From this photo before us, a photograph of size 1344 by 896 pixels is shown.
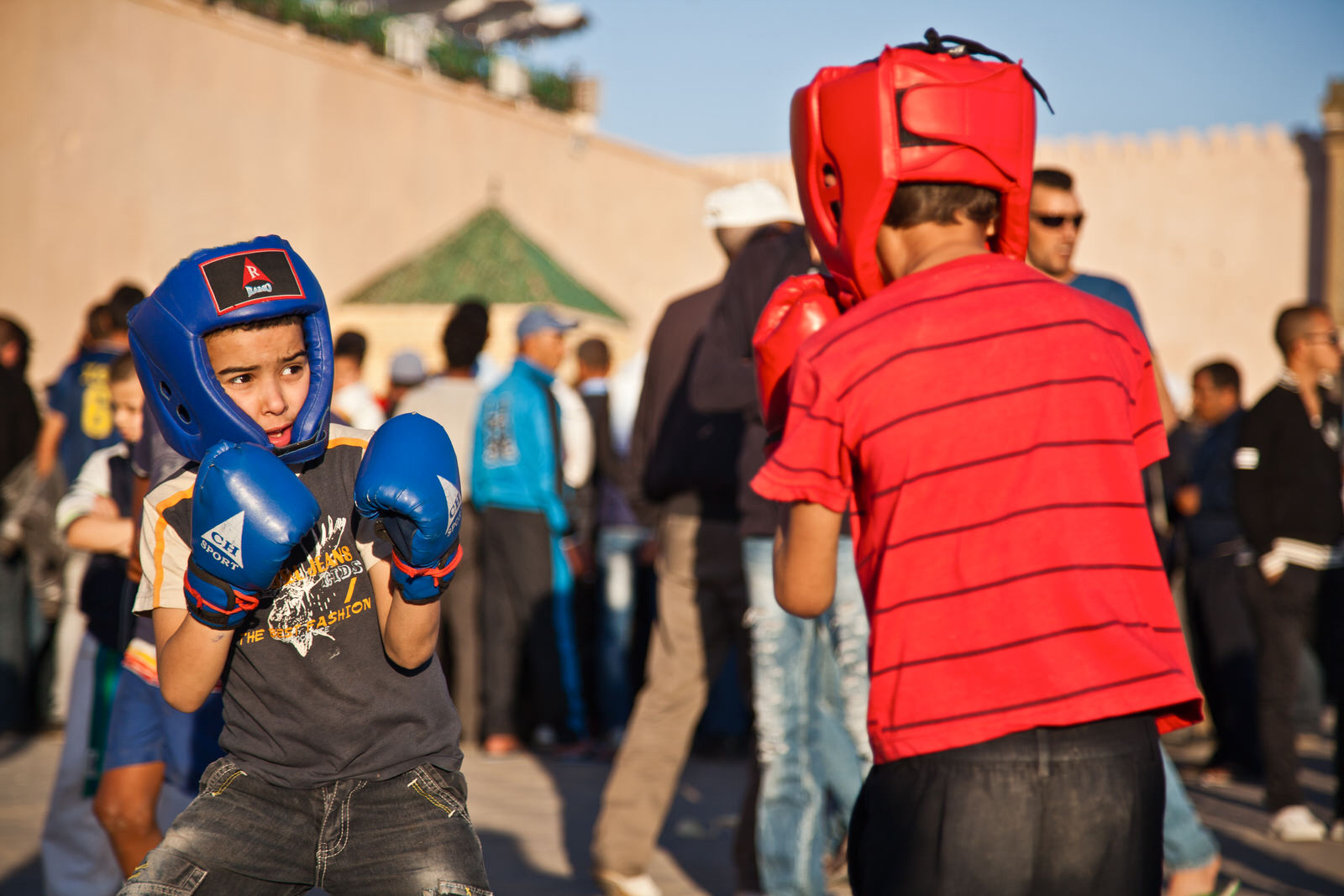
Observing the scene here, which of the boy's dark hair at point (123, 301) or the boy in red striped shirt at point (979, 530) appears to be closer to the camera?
the boy in red striped shirt at point (979, 530)

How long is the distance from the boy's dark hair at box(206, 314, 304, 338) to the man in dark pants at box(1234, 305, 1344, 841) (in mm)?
4404

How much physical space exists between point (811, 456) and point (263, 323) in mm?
1083

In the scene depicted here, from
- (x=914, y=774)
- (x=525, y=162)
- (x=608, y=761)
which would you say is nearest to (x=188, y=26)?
(x=525, y=162)

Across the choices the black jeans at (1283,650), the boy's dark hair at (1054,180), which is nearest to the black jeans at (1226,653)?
the black jeans at (1283,650)

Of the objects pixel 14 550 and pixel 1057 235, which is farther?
pixel 14 550

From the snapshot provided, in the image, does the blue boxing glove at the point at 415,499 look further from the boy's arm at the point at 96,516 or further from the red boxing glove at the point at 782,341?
the boy's arm at the point at 96,516

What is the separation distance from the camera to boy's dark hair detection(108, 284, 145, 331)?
5352mm

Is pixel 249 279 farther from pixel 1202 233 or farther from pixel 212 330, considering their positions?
pixel 1202 233

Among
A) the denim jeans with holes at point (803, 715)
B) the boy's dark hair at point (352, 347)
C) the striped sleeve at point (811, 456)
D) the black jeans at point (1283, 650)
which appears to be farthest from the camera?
the boy's dark hair at point (352, 347)

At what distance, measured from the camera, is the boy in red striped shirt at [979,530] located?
1739 millimetres

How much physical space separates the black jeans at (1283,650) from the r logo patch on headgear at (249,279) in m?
4.54

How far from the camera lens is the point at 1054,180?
14.0 ft

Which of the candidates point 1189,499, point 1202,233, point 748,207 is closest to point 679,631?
point 748,207

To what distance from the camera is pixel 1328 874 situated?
453 cm
